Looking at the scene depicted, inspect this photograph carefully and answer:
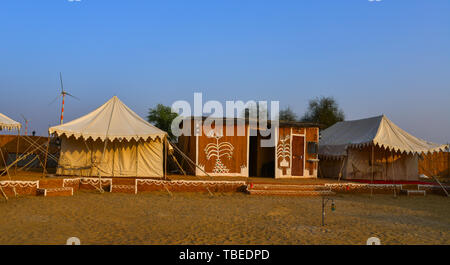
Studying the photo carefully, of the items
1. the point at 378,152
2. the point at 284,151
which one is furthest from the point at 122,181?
the point at 378,152

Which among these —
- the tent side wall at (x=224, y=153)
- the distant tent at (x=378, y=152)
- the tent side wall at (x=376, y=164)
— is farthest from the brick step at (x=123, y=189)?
the tent side wall at (x=376, y=164)

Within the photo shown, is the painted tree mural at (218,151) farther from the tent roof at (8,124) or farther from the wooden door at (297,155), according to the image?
the tent roof at (8,124)

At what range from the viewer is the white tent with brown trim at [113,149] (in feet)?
37.4

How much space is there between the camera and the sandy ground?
544cm

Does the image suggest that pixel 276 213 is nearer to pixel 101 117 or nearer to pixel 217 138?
pixel 217 138

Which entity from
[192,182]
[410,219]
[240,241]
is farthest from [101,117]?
[410,219]

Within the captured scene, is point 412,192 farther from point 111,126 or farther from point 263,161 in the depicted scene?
point 111,126

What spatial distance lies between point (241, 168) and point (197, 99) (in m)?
3.87

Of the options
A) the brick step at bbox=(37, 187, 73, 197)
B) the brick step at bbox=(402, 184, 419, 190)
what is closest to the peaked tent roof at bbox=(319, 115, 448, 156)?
the brick step at bbox=(402, 184, 419, 190)

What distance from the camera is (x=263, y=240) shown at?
17.7 ft

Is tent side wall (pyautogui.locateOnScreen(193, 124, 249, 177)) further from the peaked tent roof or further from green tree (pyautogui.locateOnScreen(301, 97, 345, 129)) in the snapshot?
green tree (pyautogui.locateOnScreen(301, 97, 345, 129))

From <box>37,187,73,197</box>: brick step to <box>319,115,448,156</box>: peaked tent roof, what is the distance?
36.2 ft

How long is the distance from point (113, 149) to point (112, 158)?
1.08 ft
